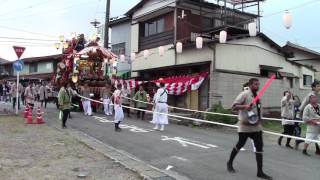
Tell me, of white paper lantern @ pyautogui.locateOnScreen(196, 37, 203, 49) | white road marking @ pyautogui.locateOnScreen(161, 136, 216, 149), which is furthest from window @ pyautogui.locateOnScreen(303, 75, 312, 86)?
white road marking @ pyautogui.locateOnScreen(161, 136, 216, 149)

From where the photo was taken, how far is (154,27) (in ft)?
105

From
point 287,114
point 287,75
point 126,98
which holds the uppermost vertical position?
point 287,75

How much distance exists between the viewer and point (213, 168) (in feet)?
32.7

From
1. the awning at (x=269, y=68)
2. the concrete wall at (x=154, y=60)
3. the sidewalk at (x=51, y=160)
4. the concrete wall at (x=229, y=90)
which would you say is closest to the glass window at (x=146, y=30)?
the concrete wall at (x=154, y=60)

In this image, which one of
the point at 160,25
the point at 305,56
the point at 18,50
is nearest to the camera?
the point at 18,50

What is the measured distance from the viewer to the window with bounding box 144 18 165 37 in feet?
102

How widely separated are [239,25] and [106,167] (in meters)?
22.1

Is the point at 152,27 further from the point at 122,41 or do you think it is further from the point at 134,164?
the point at 134,164

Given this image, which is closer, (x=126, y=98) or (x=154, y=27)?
(x=126, y=98)

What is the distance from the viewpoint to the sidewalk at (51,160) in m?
8.75

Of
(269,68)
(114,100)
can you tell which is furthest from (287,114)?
(269,68)

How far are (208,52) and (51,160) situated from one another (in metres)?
16.5

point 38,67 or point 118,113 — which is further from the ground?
point 38,67

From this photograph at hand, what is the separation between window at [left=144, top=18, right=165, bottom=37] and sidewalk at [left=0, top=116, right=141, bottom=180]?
17.5 m
